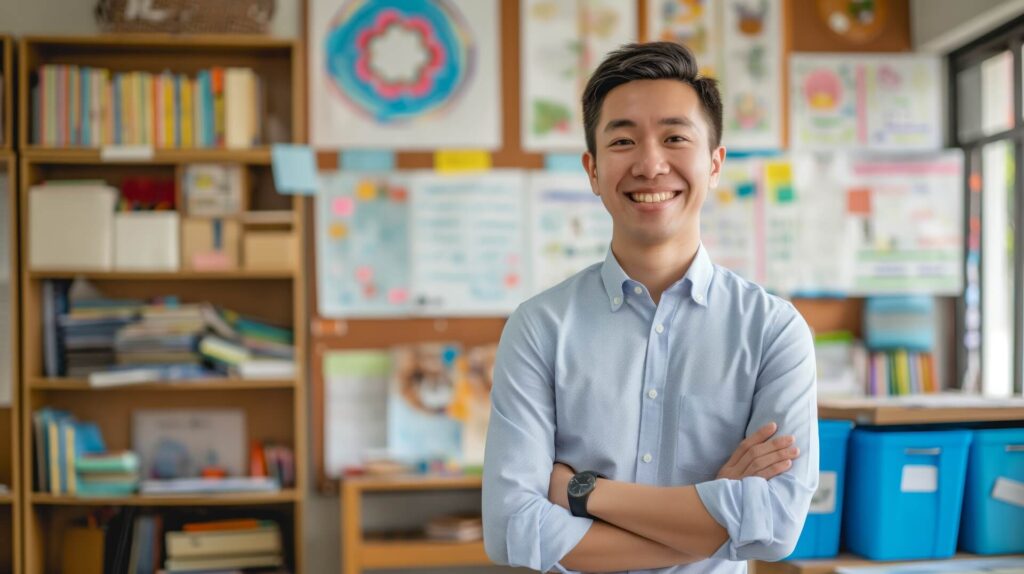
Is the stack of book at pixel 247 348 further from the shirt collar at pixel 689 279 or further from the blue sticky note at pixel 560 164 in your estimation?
the shirt collar at pixel 689 279

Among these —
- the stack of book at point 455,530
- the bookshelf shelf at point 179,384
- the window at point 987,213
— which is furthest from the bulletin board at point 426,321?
the window at point 987,213

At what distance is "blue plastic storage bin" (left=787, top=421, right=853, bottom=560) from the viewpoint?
246cm

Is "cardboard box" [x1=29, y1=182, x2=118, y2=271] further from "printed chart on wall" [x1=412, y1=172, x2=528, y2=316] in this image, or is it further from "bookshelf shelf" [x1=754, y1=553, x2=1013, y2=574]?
"bookshelf shelf" [x1=754, y1=553, x2=1013, y2=574]

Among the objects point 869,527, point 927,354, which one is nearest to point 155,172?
point 869,527

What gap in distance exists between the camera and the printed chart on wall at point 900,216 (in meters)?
3.94

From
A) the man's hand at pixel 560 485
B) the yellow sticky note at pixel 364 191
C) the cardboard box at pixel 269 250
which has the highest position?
the yellow sticky note at pixel 364 191

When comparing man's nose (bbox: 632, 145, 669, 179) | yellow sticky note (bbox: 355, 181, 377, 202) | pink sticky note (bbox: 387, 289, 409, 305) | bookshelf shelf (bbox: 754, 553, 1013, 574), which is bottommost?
bookshelf shelf (bbox: 754, 553, 1013, 574)

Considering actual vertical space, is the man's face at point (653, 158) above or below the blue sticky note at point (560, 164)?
below

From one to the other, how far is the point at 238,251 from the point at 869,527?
2.31 m

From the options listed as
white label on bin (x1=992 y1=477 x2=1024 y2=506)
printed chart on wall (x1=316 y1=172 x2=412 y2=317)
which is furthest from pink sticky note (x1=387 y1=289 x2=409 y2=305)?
white label on bin (x1=992 y1=477 x2=1024 y2=506)

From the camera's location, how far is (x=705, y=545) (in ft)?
5.01

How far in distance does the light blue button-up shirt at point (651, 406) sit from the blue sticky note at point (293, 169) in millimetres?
2144

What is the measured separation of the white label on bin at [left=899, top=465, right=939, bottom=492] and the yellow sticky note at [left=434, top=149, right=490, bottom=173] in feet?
6.48

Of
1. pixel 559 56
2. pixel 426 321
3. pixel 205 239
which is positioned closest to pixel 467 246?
pixel 426 321
